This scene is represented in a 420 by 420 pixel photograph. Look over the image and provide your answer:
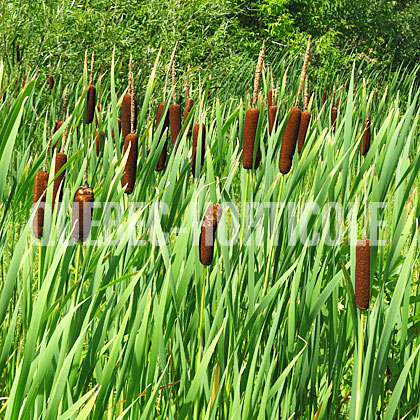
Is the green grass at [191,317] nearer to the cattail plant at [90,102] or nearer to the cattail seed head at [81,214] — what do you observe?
the cattail seed head at [81,214]

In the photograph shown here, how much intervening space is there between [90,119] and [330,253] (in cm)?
95

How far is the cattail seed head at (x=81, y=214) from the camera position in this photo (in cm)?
123

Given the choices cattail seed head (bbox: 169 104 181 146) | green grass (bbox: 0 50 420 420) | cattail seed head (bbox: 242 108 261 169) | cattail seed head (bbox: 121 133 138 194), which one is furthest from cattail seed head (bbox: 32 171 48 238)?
cattail seed head (bbox: 169 104 181 146)

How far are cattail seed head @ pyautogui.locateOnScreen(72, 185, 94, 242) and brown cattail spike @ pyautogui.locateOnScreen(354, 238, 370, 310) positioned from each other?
1.65ft

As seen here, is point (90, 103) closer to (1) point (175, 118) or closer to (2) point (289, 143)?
(1) point (175, 118)

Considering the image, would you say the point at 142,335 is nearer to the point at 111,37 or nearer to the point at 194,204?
the point at 194,204

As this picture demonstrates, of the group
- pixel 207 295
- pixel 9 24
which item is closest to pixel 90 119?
pixel 207 295

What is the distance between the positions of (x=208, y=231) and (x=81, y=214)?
0.24 meters

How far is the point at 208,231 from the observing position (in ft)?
3.96

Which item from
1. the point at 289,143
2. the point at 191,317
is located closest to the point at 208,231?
the point at 191,317

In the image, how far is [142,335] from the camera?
121 cm

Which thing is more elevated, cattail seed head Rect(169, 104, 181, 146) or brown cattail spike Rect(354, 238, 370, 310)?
cattail seed head Rect(169, 104, 181, 146)

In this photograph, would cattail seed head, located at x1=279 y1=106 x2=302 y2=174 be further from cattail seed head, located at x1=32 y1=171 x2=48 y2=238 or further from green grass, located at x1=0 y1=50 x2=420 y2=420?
cattail seed head, located at x1=32 y1=171 x2=48 y2=238

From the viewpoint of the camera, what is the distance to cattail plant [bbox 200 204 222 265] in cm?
121
